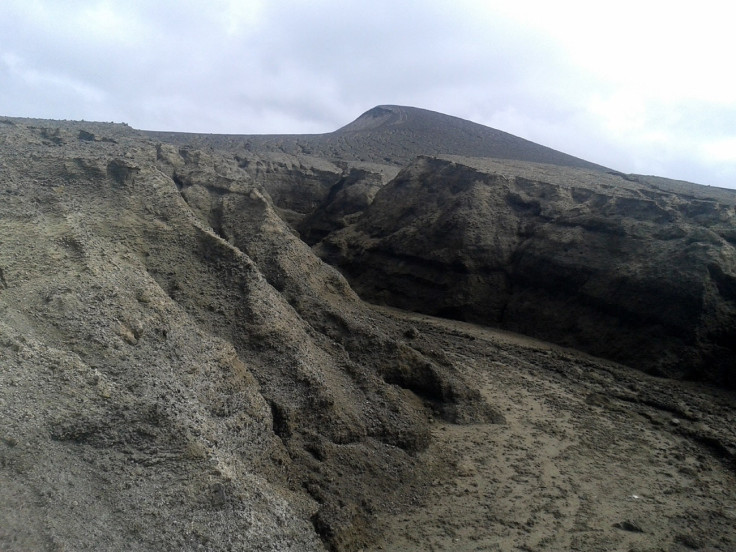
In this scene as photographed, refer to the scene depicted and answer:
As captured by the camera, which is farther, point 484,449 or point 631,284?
point 631,284

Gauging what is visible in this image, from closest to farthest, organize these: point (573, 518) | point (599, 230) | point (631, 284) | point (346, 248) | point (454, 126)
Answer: point (573, 518) < point (631, 284) < point (599, 230) < point (346, 248) < point (454, 126)

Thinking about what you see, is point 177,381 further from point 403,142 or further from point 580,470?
point 403,142

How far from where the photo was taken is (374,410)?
22.3ft

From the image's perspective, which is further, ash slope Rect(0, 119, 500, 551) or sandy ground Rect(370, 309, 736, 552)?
sandy ground Rect(370, 309, 736, 552)

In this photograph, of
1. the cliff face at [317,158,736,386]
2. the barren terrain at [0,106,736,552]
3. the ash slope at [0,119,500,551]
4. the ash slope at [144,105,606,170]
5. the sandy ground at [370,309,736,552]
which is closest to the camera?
the ash slope at [0,119,500,551]

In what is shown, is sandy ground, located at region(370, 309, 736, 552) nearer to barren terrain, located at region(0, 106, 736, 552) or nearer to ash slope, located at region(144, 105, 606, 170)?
barren terrain, located at region(0, 106, 736, 552)

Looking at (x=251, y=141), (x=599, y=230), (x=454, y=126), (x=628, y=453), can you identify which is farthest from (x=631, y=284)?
(x=454, y=126)

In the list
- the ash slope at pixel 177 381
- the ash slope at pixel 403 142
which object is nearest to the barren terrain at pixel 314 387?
the ash slope at pixel 177 381

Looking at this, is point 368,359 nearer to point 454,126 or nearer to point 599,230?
point 599,230

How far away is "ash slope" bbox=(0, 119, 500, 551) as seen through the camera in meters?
4.08

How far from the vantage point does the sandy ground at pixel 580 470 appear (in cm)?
557

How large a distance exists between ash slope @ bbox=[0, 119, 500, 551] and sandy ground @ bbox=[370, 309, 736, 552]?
0.48 metres

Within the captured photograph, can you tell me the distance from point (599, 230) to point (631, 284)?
1.85m

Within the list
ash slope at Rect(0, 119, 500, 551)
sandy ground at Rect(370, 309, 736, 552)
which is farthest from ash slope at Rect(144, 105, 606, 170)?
ash slope at Rect(0, 119, 500, 551)
